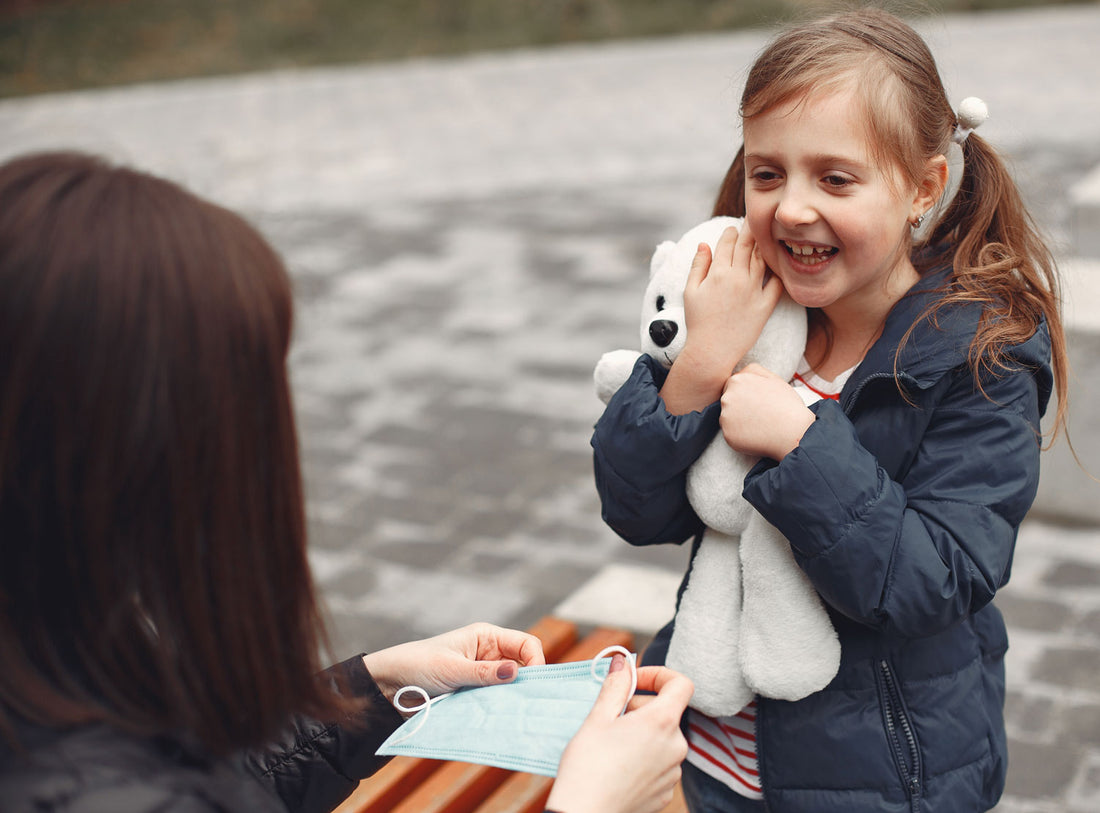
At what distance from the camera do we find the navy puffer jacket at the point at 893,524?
60.2 inches

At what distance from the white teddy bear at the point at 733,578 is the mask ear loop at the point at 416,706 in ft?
1.18

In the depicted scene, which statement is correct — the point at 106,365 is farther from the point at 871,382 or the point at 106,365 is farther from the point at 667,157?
the point at 667,157

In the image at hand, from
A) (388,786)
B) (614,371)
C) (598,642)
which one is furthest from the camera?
(598,642)

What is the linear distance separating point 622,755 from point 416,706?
41cm

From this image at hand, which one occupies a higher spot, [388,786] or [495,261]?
[388,786]

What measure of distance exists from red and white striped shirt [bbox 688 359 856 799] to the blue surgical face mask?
0.32m

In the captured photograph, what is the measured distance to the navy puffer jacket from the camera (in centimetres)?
153

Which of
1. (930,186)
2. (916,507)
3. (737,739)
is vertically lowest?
(737,739)

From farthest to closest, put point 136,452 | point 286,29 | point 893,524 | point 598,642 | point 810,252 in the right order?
1. point 286,29
2. point 598,642
3. point 810,252
4. point 893,524
5. point 136,452

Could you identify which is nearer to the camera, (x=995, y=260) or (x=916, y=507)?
(x=916, y=507)

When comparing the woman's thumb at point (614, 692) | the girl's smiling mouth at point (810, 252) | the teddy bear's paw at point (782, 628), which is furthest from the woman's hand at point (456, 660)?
the girl's smiling mouth at point (810, 252)

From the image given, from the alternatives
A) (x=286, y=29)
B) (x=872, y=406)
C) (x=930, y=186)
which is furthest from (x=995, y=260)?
(x=286, y=29)

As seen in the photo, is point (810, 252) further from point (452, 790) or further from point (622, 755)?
point (452, 790)

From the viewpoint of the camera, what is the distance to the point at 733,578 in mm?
1731
